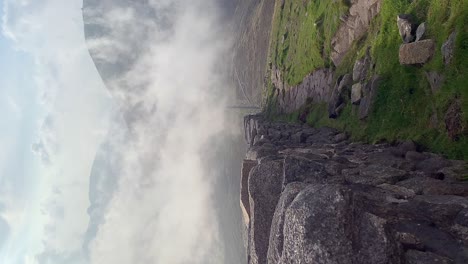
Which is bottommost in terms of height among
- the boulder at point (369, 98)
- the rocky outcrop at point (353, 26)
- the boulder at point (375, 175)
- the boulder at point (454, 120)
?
the boulder at point (375, 175)

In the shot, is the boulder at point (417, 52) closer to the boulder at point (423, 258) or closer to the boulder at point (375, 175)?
the boulder at point (375, 175)

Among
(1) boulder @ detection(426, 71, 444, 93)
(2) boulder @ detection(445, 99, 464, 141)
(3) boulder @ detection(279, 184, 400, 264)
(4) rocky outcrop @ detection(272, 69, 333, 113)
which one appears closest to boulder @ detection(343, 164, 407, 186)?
(2) boulder @ detection(445, 99, 464, 141)

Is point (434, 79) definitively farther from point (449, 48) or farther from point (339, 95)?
point (339, 95)

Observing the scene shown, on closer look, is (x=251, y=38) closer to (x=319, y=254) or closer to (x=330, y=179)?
(x=330, y=179)

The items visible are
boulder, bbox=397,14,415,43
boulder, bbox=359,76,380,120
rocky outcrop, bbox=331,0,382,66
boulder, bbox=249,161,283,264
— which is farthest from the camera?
rocky outcrop, bbox=331,0,382,66

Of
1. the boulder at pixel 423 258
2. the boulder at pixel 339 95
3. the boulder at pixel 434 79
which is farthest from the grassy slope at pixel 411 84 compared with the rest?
the boulder at pixel 423 258

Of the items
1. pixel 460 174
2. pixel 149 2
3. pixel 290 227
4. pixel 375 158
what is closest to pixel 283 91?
pixel 375 158

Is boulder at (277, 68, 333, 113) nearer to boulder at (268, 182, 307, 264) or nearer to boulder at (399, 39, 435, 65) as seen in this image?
boulder at (399, 39, 435, 65)
